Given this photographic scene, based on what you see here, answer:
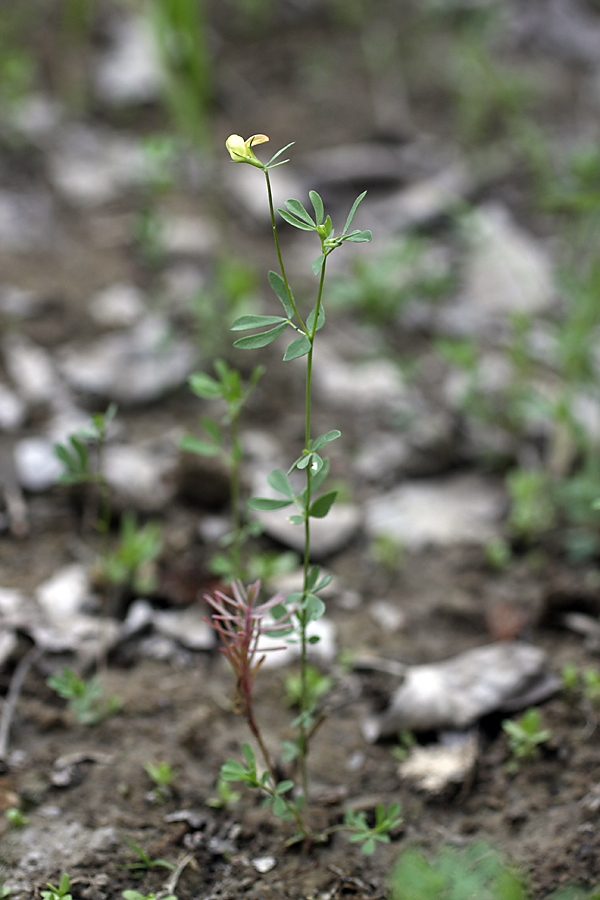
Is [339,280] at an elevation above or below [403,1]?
below

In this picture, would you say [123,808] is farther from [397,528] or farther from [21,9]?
[21,9]

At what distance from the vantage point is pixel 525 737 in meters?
1.64

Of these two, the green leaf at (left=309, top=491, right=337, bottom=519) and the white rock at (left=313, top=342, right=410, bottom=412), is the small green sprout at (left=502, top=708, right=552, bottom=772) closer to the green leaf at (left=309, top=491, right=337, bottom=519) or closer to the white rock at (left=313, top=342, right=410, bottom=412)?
the green leaf at (left=309, top=491, right=337, bottom=519)

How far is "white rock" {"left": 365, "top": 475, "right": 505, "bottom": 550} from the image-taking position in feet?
7.83

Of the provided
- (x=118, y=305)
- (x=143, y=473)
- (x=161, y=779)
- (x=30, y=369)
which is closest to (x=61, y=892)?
(x=161, y=779)

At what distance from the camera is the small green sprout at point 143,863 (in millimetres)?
1373

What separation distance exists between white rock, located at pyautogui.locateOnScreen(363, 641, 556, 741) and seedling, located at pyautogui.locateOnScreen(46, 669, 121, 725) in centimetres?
60

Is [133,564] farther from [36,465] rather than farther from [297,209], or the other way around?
[297,209]

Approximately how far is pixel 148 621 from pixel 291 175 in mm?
2726

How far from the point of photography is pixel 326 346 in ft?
10.3

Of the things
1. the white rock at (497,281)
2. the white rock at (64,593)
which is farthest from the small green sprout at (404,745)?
the white rock at (497,281)

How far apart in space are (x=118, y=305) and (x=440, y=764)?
2190 millimetres

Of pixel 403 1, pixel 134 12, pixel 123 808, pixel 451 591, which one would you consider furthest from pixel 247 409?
pixel 403 1

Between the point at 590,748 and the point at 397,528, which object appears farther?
the point at 397,528
